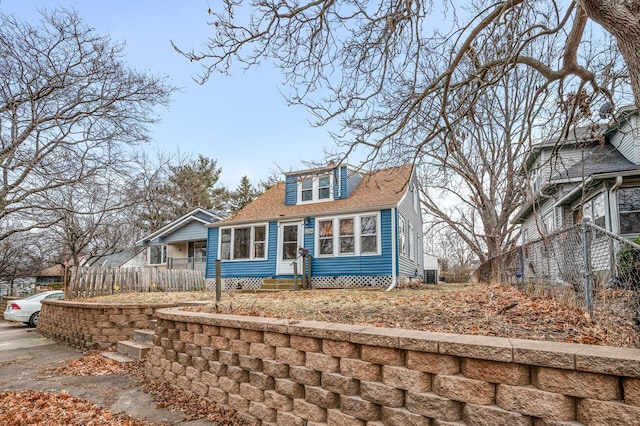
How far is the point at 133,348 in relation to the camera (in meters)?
6.57

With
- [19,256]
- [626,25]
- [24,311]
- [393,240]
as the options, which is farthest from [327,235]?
[19,256]

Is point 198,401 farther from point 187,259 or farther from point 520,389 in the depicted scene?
point 187,259

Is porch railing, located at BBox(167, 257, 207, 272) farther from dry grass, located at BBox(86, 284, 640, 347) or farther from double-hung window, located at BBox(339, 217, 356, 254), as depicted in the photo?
dry grass, located at BBox(86, 284, 640, 347)

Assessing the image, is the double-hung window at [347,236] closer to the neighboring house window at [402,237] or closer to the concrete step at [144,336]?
the neighboring house window at [402,237]

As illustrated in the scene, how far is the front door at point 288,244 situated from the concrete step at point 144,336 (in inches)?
293

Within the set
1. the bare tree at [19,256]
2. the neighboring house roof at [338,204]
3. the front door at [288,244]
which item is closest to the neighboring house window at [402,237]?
the neighboring house roof at [338,204]

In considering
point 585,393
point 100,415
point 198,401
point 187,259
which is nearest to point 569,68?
point 585,393

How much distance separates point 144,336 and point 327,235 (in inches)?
313

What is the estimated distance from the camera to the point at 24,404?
14.8ft

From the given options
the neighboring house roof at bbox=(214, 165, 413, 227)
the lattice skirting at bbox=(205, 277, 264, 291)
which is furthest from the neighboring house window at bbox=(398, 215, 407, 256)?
the lattice skirting at bbox=(205, 277, 264, 291)

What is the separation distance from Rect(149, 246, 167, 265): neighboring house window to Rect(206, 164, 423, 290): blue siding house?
29.5 ft

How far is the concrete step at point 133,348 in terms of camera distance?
6402mm

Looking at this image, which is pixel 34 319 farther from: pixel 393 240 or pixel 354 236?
pixel 393 240

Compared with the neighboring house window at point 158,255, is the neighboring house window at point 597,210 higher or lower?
higher
